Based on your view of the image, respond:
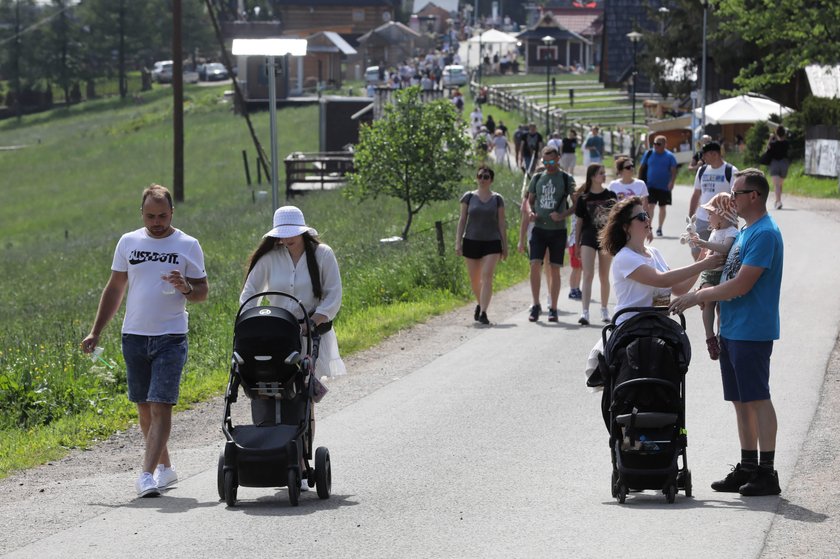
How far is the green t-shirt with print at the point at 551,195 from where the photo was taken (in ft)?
52.3

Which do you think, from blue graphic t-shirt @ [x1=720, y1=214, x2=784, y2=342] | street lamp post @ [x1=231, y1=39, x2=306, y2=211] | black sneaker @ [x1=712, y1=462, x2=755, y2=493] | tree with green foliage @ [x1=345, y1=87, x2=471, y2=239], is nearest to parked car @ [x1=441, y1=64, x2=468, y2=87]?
tree with green foliage @ [x1=345, y1=87, x2=471, y2=239]

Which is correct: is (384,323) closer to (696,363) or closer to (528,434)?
(696,363)

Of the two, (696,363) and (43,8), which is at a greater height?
(43,8)

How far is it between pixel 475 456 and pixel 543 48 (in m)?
107

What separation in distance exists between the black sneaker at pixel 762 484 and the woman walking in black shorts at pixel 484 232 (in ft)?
26.7

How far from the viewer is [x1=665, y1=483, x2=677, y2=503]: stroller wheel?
25.6 ft

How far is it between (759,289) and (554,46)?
113 metres

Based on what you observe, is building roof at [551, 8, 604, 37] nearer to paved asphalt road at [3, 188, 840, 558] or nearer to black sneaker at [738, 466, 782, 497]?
paved asphalt road at [3, 188, 840, 558]

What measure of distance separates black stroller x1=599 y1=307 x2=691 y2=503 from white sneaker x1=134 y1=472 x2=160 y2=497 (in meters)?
2.75

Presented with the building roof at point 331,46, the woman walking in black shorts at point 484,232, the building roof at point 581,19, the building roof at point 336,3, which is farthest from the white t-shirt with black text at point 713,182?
the building roof at point 336,3

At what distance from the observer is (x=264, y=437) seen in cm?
799

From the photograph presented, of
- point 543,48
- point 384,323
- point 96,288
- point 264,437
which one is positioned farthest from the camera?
→ point 543,48

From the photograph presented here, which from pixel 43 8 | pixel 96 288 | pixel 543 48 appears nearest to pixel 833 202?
pixel 96 288

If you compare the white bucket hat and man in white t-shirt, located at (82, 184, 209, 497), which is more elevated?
the white bucket hat
